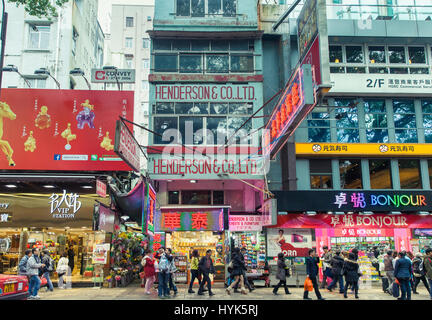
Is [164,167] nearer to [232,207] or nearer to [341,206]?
[232,207]

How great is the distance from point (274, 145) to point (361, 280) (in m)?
8.30

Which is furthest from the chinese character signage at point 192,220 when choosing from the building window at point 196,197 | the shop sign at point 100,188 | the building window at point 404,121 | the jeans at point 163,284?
the building window at point 404,121

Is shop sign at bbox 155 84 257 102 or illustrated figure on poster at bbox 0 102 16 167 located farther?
shop sign at bbox 155 84 257 102

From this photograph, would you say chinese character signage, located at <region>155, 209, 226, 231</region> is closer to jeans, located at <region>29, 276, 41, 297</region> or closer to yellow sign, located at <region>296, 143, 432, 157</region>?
yellow sign, located at <region>296, 143, 432, 157</region>

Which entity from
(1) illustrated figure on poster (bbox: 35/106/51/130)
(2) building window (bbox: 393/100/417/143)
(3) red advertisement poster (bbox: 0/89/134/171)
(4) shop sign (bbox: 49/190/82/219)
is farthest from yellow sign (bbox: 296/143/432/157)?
(1) illustrated figure on poster (bbox: 35/106/51/130)

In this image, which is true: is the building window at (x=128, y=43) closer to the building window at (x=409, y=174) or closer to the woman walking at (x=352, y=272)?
the building window at (x=409, y=174)

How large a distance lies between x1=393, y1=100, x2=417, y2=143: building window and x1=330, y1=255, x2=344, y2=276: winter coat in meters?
8.07

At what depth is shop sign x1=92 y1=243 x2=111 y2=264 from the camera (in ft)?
56.9

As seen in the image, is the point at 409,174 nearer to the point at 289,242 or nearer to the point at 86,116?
the point at 289,242

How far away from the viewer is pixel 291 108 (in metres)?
11.9

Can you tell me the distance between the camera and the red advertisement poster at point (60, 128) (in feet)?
60.7

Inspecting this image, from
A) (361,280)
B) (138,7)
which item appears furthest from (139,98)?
(361,280)

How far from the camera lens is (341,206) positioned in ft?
60.0

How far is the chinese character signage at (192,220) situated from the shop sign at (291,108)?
4.93 m
